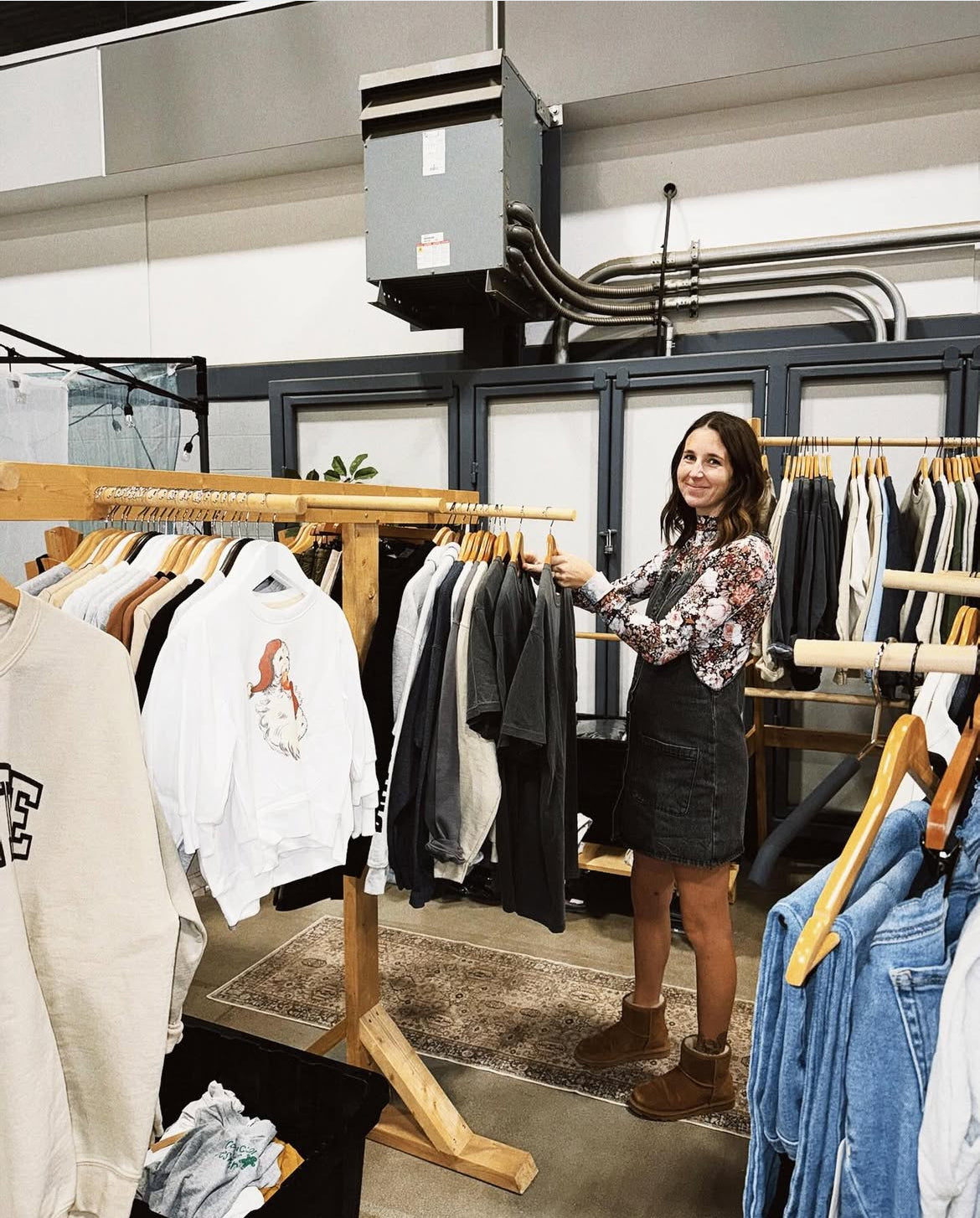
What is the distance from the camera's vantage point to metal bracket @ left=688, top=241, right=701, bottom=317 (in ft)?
12.7

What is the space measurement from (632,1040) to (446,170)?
10.3ft


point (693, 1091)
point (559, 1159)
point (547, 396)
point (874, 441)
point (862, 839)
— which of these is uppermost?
point (547, 396)

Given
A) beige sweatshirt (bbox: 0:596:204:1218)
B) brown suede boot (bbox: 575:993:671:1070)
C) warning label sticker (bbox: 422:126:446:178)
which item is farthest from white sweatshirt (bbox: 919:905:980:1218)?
warning label sticker (bbox: 422:126:446:178)

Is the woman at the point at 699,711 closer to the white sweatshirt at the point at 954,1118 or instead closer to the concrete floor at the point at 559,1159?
the concrete floor at the point at 559,1159

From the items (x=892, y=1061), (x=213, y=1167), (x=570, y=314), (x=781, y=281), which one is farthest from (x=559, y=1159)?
(x=781, y=281)

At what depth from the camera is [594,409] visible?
12.4ft

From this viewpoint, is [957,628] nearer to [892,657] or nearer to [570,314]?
[892,657]

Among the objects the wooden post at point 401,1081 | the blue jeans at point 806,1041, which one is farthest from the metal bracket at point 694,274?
the blue jeans at point 806,1041

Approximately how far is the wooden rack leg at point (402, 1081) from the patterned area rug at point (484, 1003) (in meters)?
0.34

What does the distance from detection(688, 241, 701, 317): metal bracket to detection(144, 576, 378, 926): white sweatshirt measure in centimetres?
295

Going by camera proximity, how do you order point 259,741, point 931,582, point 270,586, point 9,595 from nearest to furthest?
point 9,595, point 931,582, point 259,741, point 270,586

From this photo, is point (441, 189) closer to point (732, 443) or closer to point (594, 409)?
point (594, 409)

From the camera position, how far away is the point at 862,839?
3.12ft

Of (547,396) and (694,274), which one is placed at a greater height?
(694,274)
